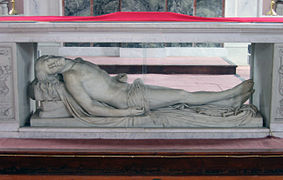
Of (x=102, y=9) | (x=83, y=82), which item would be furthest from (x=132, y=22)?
(x=102, y=9)

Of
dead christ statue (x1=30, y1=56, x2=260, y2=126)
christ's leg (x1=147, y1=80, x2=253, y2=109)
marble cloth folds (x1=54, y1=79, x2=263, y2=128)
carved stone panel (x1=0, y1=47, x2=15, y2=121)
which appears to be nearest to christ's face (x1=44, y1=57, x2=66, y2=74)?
dead christ statue (x1=30, y1=56, x2=260, y2=126)

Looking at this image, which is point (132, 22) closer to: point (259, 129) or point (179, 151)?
point (179, 151)

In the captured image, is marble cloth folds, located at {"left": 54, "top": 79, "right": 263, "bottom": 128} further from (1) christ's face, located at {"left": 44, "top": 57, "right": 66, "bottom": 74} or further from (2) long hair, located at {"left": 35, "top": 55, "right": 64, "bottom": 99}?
(1) christ's face, located at {"left": 44, "top": 57, "right": 66, "bottom": 74}

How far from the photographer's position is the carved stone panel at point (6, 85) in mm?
3975

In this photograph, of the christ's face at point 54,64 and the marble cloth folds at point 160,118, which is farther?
the marble cloth folds at point 160,118

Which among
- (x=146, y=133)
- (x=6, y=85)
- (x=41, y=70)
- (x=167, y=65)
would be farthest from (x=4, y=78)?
(x=167, y=65)

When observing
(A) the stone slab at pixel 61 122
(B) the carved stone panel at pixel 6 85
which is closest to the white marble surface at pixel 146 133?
(A) the stone slab at pixel 61 122

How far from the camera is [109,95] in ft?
13.4

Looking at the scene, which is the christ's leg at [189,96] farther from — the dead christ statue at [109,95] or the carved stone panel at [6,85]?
the carved stone panel at [6,85]

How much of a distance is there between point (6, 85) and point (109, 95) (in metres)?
1.08

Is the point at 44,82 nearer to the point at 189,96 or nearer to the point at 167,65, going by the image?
the point at 189,96

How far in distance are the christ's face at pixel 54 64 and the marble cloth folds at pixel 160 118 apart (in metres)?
0.21

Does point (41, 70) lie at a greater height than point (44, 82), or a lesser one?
greater

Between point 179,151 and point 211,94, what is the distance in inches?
34.0
